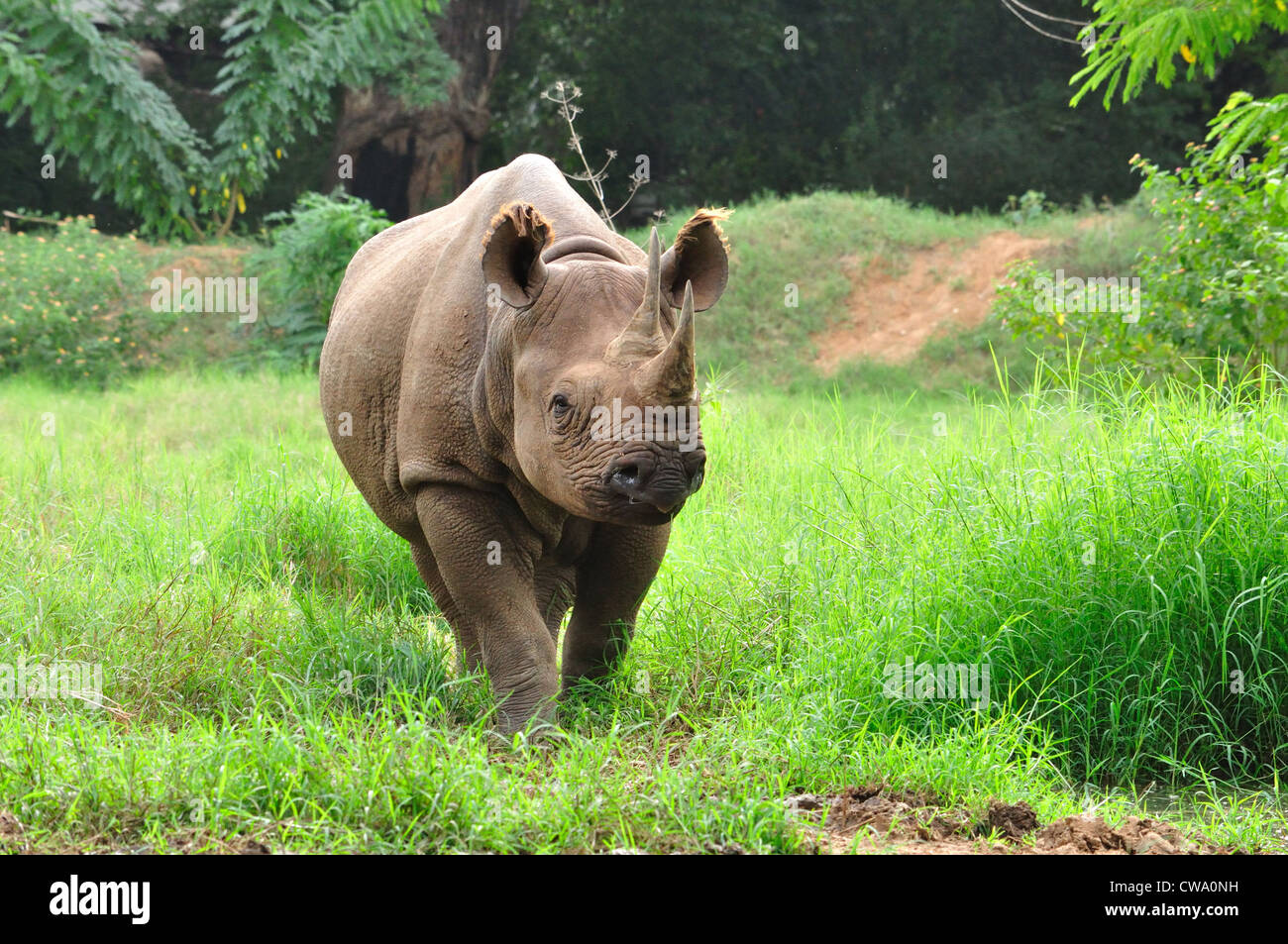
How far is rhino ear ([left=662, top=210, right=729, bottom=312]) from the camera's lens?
4637 millimetres

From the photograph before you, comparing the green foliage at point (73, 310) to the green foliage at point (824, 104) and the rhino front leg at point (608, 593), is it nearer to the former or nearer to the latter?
the green foliage at point (824, 104)

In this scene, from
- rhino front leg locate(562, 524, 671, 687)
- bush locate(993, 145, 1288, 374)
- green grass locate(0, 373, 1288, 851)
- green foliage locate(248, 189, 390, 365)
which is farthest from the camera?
green foliage locate(248, 189, 390, 365)

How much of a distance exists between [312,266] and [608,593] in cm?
1117

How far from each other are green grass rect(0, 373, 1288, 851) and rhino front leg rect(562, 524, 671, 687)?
0.51ft

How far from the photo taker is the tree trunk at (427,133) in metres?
20.2

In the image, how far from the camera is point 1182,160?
22.5m

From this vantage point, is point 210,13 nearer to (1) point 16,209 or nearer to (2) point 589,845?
(1) point 16,209

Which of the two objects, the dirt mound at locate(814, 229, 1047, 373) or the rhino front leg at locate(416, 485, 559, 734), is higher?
the dirt mound at locate(814, 229, 1047, 373)

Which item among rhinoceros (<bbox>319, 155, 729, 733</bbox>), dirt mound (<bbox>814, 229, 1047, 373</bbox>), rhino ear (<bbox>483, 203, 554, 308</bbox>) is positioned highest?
dirt mound (<bbox>814, 229, 1047, 373</bbox>)

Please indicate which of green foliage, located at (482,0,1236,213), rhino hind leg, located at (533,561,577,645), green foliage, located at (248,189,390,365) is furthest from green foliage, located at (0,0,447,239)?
rhino hind leg, located at (533,561,577,645)

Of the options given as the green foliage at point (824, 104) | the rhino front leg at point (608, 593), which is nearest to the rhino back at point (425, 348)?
the rhino front leg at point (608, 593)

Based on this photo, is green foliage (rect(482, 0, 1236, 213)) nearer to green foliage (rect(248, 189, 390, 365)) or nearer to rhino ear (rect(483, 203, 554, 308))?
green foliage (rect(248, 189, 390, 365))

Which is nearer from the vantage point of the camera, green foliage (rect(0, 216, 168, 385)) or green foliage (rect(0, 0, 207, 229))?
green foliage (rect(0, 216, 168, 385))

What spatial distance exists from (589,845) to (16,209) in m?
20.2
